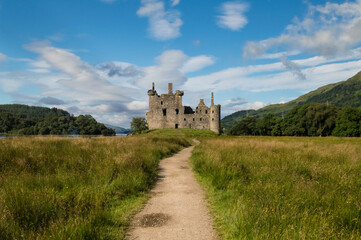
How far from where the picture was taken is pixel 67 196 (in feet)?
15.5

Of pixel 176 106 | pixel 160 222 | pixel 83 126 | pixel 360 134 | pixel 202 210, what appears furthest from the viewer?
pixel 83 126

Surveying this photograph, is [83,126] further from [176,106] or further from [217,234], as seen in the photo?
[217,234]

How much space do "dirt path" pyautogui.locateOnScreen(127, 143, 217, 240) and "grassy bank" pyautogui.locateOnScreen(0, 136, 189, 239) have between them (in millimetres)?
378

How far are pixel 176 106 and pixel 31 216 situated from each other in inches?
2347

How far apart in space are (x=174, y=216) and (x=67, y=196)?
102 inches

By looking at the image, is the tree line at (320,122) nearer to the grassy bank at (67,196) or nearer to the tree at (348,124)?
the tree at (348,124)

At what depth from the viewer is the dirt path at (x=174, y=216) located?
3.98 m

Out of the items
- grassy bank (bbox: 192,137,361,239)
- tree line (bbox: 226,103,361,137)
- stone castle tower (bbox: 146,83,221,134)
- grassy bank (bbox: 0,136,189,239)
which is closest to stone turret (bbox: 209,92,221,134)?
stone castle tower (bbox: 146,83,221,134)

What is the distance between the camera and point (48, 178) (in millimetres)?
6188

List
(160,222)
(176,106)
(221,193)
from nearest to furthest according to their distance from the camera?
1. (160,222)
2. (221,193)
3. (176,106)

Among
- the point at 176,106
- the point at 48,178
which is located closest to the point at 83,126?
the point at 176,106

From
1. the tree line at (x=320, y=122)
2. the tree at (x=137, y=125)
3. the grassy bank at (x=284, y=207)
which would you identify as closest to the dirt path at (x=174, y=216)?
the grassy bank at (x=284, y=207)

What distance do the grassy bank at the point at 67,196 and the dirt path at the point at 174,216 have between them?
0.38m

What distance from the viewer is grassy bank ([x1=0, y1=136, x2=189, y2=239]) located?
342cm
